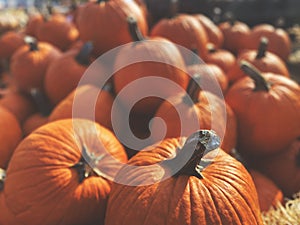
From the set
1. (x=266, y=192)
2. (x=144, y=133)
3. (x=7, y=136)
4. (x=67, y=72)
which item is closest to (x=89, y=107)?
(x=144, y=133)

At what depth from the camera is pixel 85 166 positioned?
54.8 inches

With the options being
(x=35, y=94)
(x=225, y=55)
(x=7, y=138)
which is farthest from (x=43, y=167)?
(x=225, y=55)

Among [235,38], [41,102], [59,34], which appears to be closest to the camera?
[41,102]

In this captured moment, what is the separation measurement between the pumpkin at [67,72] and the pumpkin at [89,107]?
0.99ft

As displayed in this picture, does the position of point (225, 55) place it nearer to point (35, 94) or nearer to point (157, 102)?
point (157, 102)

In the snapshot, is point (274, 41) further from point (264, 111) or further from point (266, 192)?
point (266, 192)

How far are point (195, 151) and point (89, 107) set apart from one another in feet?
2.80

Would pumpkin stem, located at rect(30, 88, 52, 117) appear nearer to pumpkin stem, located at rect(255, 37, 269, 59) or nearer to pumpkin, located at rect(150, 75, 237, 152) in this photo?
pumpkin, located at rect(150, 75, 237, 152)

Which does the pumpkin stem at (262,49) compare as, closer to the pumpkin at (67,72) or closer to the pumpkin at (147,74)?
the pumpkin at (147,74)

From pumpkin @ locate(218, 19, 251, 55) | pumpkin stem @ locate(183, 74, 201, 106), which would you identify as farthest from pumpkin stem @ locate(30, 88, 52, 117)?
pumpkin @ locate(218, 19, 251, 55)

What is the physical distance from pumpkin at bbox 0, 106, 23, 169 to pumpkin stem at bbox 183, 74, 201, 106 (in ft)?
3.42

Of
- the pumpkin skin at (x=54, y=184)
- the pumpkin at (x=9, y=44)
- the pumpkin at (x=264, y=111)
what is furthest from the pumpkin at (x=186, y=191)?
the pumpkin at (x=9, y=44)

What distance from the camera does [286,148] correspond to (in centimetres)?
203

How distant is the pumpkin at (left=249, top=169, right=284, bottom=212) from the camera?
174cm
